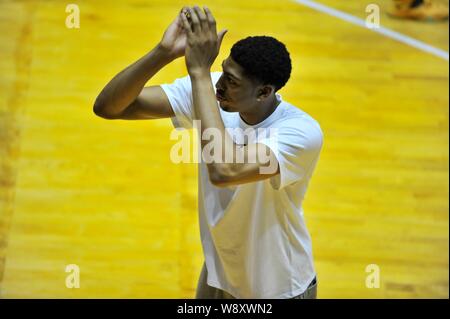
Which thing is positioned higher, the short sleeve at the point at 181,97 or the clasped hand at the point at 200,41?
the clasped hand at the point at 200,41

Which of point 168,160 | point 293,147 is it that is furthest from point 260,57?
point 168,160

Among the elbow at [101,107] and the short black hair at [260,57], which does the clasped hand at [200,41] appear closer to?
the short black hair at [260,57]

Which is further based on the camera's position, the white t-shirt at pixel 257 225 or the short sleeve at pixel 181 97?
the short sleeve at pixel 181 97

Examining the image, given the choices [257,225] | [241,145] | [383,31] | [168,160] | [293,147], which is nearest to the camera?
[293,147]

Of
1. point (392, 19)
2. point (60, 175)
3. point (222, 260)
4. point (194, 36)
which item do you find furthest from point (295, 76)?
point (194, 36)

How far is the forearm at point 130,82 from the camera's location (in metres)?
2.72

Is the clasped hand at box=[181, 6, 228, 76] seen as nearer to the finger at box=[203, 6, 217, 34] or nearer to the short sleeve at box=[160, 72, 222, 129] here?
the finger at box=[203, 6, 217, 34]

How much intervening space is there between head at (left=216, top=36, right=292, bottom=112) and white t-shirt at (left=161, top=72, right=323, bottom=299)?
14 cm

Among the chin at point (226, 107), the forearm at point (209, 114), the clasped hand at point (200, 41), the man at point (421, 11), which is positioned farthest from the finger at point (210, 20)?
the man at point (421, 11)

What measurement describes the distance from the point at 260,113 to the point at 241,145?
0.15m

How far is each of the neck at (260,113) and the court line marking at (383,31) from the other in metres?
A: 3.63

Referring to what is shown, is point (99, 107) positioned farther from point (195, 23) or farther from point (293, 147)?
point (293, 147)

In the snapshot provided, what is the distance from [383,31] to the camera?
6.38 meters

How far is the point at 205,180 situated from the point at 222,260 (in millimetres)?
343
